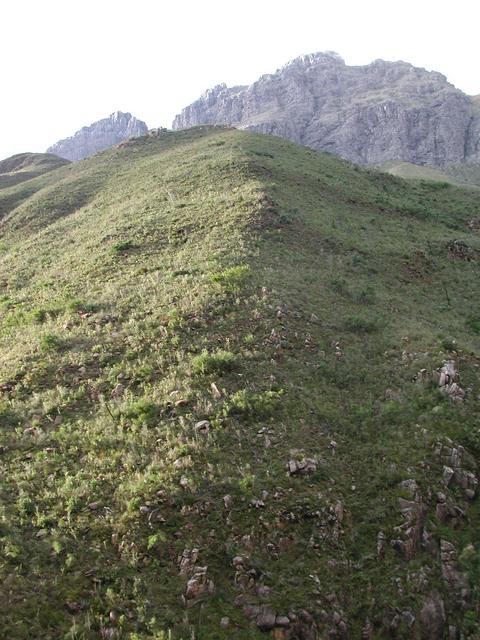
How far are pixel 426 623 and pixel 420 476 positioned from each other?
292cm

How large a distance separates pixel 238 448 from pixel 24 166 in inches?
3779

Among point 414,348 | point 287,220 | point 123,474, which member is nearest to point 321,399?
point 414,348

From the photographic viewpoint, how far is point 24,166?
91.8 metres

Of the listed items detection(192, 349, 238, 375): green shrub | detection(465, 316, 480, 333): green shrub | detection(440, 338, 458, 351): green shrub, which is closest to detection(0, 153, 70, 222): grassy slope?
detection(192, 349, 238, 375): green shrub

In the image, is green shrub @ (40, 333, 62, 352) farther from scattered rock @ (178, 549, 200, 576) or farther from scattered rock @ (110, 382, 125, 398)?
scattered rock @ (178, 549, 200, 576)

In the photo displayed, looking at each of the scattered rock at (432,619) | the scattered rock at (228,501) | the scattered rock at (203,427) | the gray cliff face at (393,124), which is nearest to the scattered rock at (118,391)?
the scattered rock at (203,427)

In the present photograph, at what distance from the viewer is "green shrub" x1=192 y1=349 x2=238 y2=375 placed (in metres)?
13.0

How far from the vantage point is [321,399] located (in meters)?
12.5

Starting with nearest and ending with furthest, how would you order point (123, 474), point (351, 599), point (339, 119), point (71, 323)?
point (351, 599) → point (123, 474) → point (71, 323) → point (339, 119)

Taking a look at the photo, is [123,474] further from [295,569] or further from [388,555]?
[388,555]

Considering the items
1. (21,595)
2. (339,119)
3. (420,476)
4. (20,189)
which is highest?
(339,119)

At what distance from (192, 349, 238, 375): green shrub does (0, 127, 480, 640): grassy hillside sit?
0.19 ft

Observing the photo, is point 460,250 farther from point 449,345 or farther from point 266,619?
point 266,619

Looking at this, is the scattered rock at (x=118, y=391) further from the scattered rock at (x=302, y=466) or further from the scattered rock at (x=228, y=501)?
the scattered rock at (x=302, y=466)
